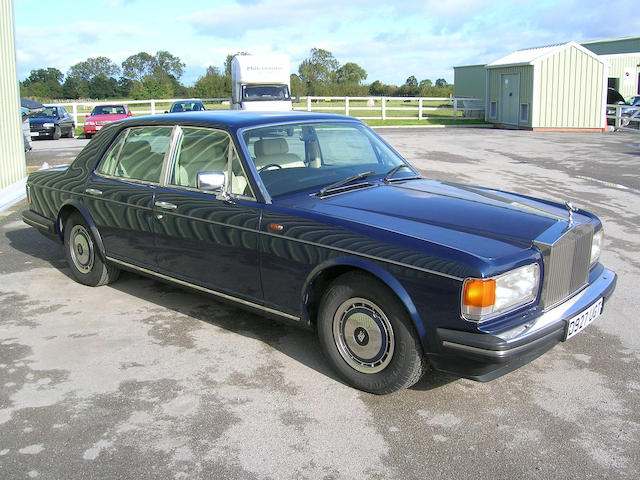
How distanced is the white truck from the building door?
11607 mm

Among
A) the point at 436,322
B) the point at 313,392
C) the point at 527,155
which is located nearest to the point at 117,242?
the point at 313,392

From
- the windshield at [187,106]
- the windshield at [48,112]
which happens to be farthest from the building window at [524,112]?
the windshield at [48,112]

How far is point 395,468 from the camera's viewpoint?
10.3ft

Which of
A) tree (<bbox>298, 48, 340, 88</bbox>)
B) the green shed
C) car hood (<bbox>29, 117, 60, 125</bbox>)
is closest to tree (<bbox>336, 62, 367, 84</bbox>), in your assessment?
tree (<bbox>298, 48, 340, 88</bbox>)

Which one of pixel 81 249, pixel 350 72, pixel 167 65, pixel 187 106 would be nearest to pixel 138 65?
pixel 167 65

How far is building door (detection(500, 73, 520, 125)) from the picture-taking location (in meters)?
31.4

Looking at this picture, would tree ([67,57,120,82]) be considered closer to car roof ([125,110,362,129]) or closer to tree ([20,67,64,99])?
tree ([20,67,64,99])

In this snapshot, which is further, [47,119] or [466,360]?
[47,119]

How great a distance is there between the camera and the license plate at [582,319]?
3725mm

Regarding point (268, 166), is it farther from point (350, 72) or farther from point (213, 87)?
point (350, 72)

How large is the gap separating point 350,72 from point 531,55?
73561mm

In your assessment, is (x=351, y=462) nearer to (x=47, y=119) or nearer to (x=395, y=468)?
(x=395, y=468)

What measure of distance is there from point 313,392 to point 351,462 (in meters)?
0.81

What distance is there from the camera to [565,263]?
383 centimetres
